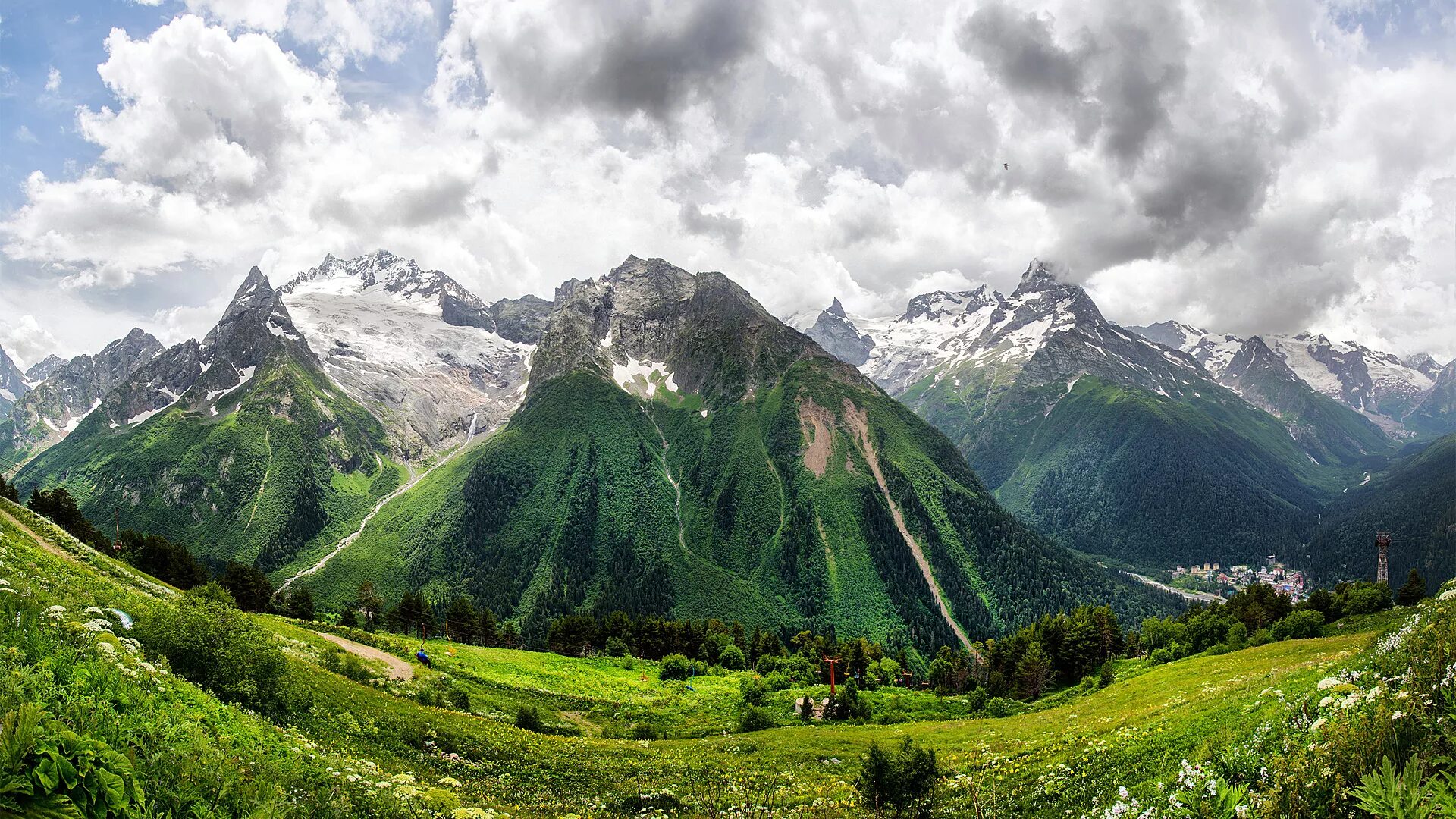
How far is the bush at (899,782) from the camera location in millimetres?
26875

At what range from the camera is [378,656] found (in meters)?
57.8

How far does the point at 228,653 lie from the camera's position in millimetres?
23250

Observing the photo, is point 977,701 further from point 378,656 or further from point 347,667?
point 347,667

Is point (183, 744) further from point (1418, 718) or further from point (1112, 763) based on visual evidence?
point (1112, 763)

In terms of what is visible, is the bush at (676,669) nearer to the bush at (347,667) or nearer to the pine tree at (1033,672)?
the pine tree at (1033,672)

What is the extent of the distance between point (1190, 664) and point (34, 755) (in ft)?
247

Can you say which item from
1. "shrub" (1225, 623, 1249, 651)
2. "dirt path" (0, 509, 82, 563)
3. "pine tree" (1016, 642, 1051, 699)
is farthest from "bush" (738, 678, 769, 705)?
"dirt path" (0, 509, 82, 563)

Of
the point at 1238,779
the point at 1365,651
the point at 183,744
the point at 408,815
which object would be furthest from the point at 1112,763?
the point at 183,744

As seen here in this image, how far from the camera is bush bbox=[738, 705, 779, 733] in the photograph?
53.2 meters

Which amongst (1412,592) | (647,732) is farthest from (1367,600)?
(647,732)

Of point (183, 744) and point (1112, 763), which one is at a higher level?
point (183, 744)

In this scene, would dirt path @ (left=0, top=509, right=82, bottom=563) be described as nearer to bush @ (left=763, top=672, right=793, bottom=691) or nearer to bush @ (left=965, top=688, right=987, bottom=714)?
bush @ (left=763, top=672, right=793, bottom=691)

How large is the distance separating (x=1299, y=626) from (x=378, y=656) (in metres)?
89.4

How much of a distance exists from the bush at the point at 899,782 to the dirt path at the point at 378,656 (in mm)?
36205
